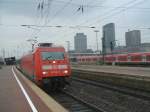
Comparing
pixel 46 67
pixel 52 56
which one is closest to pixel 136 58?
pixel 52 56

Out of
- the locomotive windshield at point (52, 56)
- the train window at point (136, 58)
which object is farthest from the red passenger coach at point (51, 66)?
the train window at point (136, 58)

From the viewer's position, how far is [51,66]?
65.7ft

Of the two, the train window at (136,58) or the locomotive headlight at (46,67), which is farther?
the train window at (136,58)

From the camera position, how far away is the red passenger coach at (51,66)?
19703 millimetres

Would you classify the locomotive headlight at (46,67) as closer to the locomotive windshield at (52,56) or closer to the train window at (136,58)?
the locomotive windshield at (52,56)

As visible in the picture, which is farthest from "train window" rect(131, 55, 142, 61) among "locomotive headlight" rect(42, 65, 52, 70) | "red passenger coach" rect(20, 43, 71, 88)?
"locomotive headlight" rect(42, 65, 52, 70)

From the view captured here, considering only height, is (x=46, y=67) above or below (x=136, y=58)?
above

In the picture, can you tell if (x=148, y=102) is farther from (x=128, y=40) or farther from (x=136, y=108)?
(x=128, y=40)

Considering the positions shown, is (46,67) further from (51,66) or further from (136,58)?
(136,58)

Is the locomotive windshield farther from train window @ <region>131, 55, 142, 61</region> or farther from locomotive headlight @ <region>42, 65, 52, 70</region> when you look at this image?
train window @ <region>131, 55, 142, 61</region>

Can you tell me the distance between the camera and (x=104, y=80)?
27812 mm

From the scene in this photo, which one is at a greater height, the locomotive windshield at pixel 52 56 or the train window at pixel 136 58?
the locomotive windshield at pixel 52 56

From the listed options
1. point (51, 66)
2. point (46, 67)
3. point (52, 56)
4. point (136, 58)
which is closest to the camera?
point (46, 67)

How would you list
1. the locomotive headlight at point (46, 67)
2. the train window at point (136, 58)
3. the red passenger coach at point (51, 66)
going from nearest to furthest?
the red passenger coach at point (51, 66), the locomotive headlight at point (46, 67), the train window at point (136, 58)
